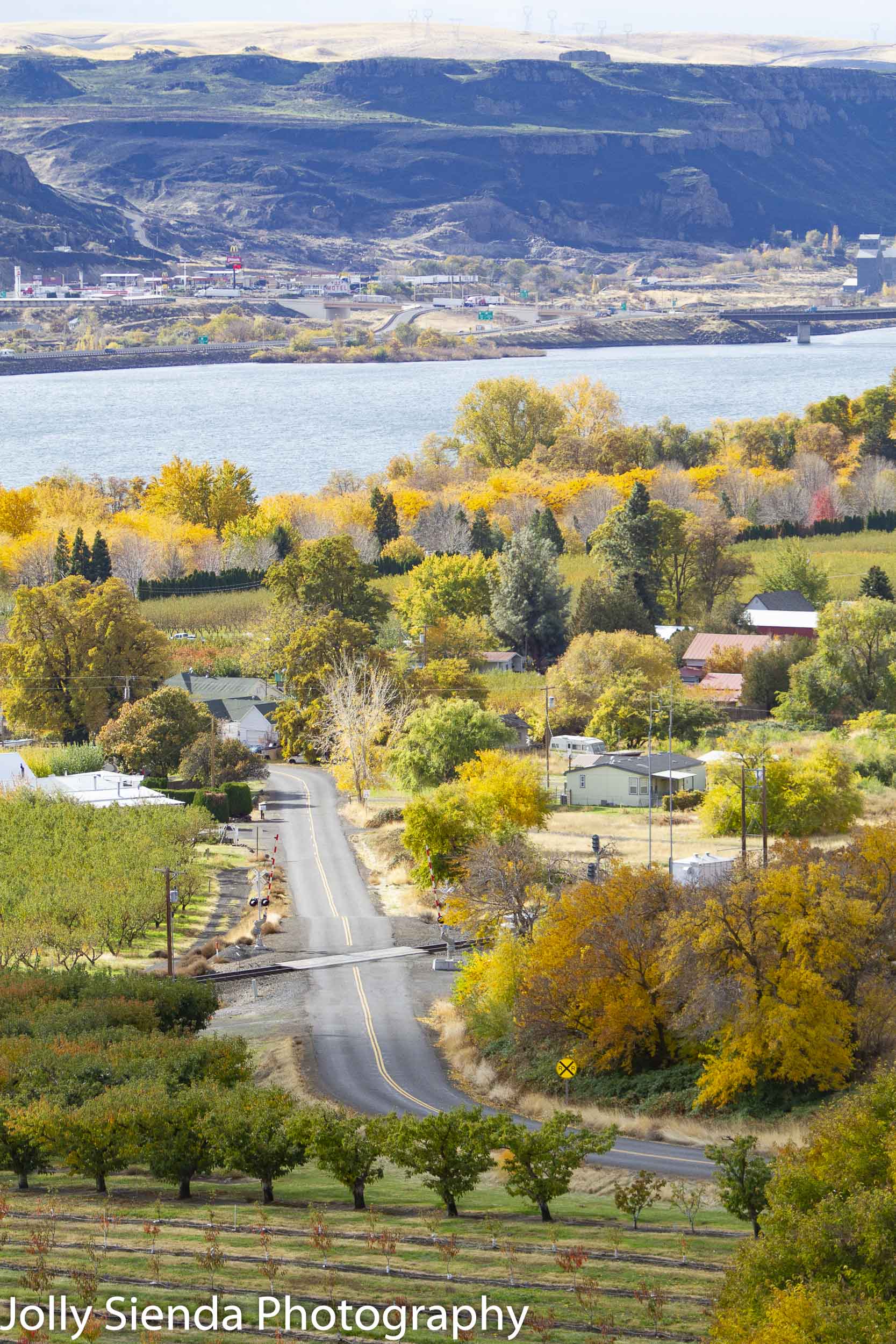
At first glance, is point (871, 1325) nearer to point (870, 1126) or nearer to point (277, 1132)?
point (870, 1126)

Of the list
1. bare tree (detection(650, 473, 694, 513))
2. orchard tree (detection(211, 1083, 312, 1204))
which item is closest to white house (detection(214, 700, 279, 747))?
orchard tree (detection(211, 1083, 312, 1204))

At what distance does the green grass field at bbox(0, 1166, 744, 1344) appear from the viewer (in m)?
22.0

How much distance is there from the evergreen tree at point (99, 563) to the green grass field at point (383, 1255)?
7464 cm

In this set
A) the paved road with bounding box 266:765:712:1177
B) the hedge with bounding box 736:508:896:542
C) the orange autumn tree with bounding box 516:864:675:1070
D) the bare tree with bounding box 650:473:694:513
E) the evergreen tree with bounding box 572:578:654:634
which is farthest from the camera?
the bare tree with bounding box 650:473:694:513

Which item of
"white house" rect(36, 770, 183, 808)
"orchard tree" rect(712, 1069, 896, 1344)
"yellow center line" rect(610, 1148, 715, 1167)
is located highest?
"orchard tree" rect(712, 1069, 896, 1344)

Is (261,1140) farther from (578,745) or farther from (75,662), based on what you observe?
(75,662)

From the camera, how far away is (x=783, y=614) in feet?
305

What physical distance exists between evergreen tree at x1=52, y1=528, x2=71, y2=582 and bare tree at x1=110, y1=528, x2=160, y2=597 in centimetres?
349

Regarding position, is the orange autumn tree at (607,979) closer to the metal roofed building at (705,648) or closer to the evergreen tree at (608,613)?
the metal roofed building at (705,648)

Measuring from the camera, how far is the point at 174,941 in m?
49.5

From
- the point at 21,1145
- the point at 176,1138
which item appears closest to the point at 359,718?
the point at 21,1145

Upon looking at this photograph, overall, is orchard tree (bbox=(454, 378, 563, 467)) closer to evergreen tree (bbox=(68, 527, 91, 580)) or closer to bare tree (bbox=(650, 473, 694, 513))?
bare tree (bbox=(650, 473, 694, 513))

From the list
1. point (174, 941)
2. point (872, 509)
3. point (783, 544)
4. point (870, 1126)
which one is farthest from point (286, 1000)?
point (872, 509)

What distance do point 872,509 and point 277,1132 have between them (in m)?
105
